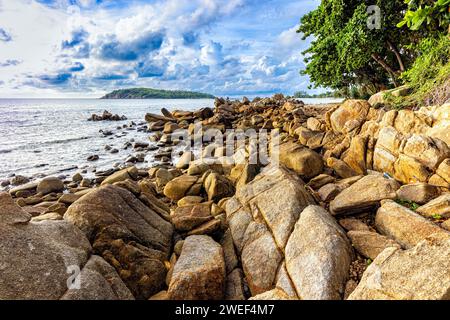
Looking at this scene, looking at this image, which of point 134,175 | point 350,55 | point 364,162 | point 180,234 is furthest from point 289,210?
point 350,55

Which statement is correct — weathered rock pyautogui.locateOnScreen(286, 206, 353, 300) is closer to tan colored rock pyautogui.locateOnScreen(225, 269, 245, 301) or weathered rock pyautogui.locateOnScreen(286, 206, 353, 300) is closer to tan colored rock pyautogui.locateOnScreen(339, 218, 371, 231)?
tan colored rock pyautogui.locateOnScreen(339, 218, 371, 231)

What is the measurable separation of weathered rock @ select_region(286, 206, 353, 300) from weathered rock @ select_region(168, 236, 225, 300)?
55.3 inches

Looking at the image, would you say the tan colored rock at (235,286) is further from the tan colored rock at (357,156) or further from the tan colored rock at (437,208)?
the tan colored rock at (357,156)

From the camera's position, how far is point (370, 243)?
535 cm

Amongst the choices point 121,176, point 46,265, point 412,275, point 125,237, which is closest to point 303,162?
point 412,275

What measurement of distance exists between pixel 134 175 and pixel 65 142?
17393 millimetres

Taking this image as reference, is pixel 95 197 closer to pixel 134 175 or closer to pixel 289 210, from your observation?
pixel 289 210

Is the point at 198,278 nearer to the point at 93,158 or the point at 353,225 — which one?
the point at 353,225

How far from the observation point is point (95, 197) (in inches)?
235

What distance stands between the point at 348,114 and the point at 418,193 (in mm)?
8754

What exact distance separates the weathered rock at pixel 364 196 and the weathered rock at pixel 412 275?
2.71m

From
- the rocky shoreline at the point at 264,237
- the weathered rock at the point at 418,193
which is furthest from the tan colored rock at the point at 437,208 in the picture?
the weathered rock at the point at 418,193

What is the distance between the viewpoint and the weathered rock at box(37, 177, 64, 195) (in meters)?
12.6

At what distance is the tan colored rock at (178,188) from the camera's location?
33.8 feet
